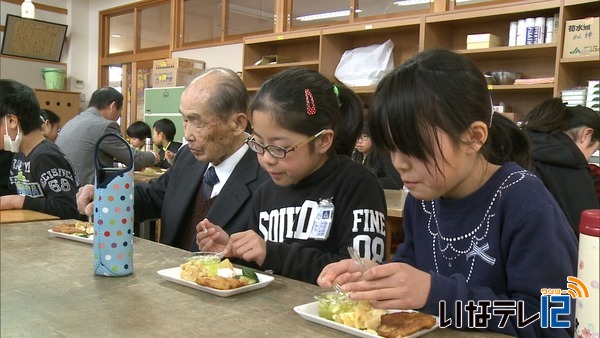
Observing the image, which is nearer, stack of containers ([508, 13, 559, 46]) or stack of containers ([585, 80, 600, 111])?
stack of containers ([585, 80, 600, 111])

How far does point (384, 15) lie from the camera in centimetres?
525

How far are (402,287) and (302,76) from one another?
762 mm

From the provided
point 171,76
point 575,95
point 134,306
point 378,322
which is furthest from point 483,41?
point 171,76

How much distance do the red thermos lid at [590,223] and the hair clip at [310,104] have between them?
849 mm

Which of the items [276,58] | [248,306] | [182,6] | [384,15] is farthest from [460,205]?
[182,6]

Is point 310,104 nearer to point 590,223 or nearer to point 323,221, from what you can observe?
point 323,221

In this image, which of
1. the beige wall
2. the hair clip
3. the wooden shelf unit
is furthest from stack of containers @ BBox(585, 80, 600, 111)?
the beige wall

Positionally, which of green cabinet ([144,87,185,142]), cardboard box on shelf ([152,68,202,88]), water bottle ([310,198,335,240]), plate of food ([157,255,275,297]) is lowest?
plate of food ([157,255,275,297])

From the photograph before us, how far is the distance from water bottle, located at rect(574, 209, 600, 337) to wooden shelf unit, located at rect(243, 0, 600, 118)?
102 inches

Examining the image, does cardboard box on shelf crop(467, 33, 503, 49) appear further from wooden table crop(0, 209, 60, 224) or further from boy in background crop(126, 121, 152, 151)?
boy in background crop(126, 121, 152, 151)

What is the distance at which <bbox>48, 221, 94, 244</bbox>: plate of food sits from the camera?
1.36m

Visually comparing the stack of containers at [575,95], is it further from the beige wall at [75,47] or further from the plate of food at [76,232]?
the beige wall at [75,47]

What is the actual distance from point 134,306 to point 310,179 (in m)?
0.65

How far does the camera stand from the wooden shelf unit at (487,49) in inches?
152
